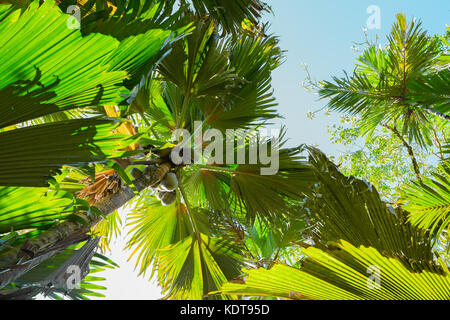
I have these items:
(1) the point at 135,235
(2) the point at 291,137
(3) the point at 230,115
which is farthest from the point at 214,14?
(1) the point at 135,235

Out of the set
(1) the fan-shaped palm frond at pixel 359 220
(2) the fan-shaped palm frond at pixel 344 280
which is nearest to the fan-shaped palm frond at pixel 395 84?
(1) the fan-shaped palm frond at pixel 359 220

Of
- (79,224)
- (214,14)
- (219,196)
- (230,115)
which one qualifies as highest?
(214,14)

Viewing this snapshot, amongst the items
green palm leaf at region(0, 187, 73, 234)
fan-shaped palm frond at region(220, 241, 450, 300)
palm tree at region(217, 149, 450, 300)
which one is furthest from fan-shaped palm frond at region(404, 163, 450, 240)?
green palm leaf at region(0, 187, 73, 234)

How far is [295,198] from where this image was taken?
2686 millimetres

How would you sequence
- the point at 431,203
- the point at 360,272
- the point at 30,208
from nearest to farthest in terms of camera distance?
the point at 360,272 < the point at 30,208 < the point at 431,203

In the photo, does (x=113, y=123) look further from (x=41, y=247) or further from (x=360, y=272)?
(x=360, y=272)

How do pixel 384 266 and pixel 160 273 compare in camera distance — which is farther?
pixel 160 273

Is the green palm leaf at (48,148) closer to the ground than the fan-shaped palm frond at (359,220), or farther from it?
farther from it

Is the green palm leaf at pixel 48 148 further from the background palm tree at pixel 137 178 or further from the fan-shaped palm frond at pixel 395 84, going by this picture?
the fan-shaped palm frond at pixel 395 84

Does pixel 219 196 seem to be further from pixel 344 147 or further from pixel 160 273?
pixel 344 147

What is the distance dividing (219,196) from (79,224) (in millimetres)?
2043

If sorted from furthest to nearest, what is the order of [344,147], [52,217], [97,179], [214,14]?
[344,147] → [214,14] → [97,179] → [52,217]
